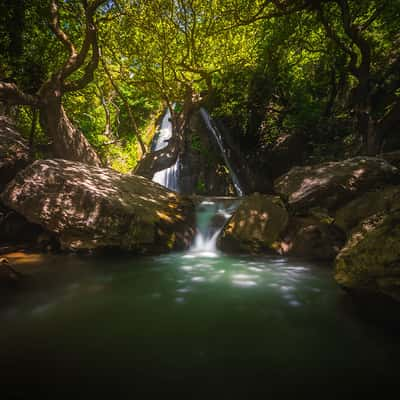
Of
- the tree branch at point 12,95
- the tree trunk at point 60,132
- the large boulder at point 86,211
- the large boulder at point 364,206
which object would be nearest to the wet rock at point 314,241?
the large boulder at point 364,206

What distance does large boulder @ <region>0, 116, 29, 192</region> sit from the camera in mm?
7699

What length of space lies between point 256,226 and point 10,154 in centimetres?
850

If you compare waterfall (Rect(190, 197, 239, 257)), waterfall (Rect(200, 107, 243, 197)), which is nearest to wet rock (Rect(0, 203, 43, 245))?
waterfall (Rect(190, 197, 239, 257))

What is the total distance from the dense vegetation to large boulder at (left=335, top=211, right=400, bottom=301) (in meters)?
7.09

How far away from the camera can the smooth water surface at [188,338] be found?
191cm

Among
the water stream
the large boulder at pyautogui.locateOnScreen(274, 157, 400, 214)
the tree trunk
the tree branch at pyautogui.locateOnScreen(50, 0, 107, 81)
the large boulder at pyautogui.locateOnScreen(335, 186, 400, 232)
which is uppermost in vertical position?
the tree branch at pyautogui.locateOnScreen(50, 0, 107, 81)

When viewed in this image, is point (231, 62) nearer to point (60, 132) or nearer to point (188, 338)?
point (60, 132)

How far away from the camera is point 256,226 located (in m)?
6.61

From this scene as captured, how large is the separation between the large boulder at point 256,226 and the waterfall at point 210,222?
552 mm

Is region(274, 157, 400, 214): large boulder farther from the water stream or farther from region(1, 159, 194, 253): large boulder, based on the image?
region(1, 159, 194, 253): large boulder

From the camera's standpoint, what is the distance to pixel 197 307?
338cm

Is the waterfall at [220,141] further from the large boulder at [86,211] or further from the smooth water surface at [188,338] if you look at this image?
the smooth water surface at [188,338]

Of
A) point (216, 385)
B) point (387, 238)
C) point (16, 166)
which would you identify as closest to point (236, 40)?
point (16, 166)

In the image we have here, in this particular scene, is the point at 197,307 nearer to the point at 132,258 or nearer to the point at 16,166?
the point at 132,258
